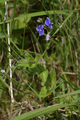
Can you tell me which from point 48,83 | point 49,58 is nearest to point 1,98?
point 48,83

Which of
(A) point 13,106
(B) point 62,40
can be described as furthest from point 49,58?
(A) point 13,106

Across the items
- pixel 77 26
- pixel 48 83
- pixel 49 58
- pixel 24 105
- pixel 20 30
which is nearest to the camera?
pixel 24 105

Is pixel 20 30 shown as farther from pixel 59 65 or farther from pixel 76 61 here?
pixel 76 61

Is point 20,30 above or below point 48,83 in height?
above

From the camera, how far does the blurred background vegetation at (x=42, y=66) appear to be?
173cm

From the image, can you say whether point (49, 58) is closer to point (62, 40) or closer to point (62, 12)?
point (62, 40)

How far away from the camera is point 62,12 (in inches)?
75.7

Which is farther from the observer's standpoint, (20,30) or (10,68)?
(20,30)

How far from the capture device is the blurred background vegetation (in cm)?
173

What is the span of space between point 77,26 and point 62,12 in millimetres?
308

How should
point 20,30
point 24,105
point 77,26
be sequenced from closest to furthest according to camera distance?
point 24,105, point 77,26, point 20,30

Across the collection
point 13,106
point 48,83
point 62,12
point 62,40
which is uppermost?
point 62,12

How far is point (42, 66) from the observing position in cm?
186

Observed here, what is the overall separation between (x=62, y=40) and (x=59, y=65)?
408 millimetres
